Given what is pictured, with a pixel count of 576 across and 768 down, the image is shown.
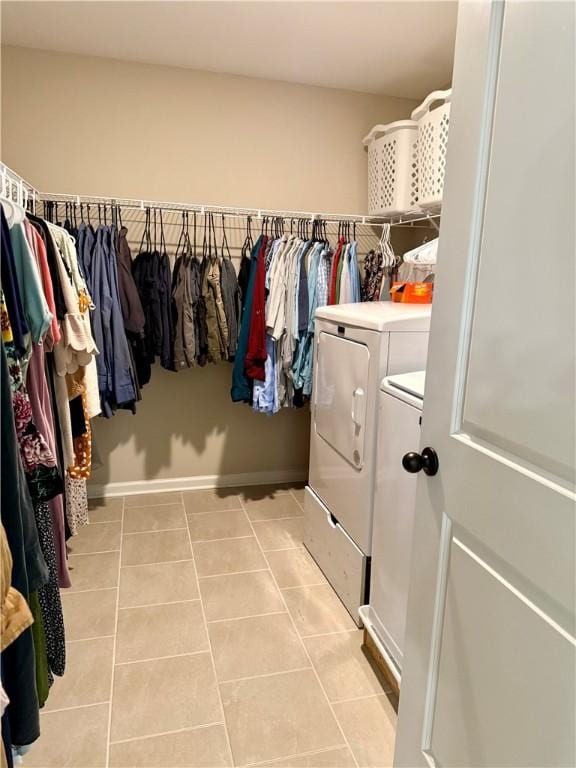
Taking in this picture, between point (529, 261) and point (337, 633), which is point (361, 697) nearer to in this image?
point (337, 633)

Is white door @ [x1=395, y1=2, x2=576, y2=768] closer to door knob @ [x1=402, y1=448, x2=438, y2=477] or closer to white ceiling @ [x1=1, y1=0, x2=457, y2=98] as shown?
door knob @ [x1=402, y1=448, x2=438, y2=477]

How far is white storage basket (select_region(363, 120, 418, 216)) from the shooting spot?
107 inches

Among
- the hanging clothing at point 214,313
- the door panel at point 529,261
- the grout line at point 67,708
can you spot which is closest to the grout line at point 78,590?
the grout line at point 67,708

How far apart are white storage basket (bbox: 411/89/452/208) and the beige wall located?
2.22 ft

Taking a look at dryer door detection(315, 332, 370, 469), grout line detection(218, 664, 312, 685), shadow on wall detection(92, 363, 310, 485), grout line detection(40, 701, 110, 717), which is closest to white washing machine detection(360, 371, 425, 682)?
dryer door detection(315, 332, 370, 469)

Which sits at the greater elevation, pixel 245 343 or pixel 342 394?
pixel 245 343

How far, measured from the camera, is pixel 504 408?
88 cm

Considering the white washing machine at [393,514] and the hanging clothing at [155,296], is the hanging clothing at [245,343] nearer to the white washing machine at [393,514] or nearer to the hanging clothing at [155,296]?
the hanging clothing at [155,296]

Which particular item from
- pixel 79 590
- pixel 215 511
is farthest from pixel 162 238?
pixel 79 590

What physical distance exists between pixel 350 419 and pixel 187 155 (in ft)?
6.41

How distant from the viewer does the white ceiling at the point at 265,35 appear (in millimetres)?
2193

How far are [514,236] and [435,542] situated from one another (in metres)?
0.68

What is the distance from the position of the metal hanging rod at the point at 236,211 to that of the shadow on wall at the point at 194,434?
97cm

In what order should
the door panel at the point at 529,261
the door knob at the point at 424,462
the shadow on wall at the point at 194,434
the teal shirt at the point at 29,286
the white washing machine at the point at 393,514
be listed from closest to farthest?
1. the door panel at the point at 529,261
2. the door knob at the point at 424,462
3. the teal shirt at the point at 29,286
4. the white washing machine at the point at 393,514
5. the shadow on wall at the point at 194,434
